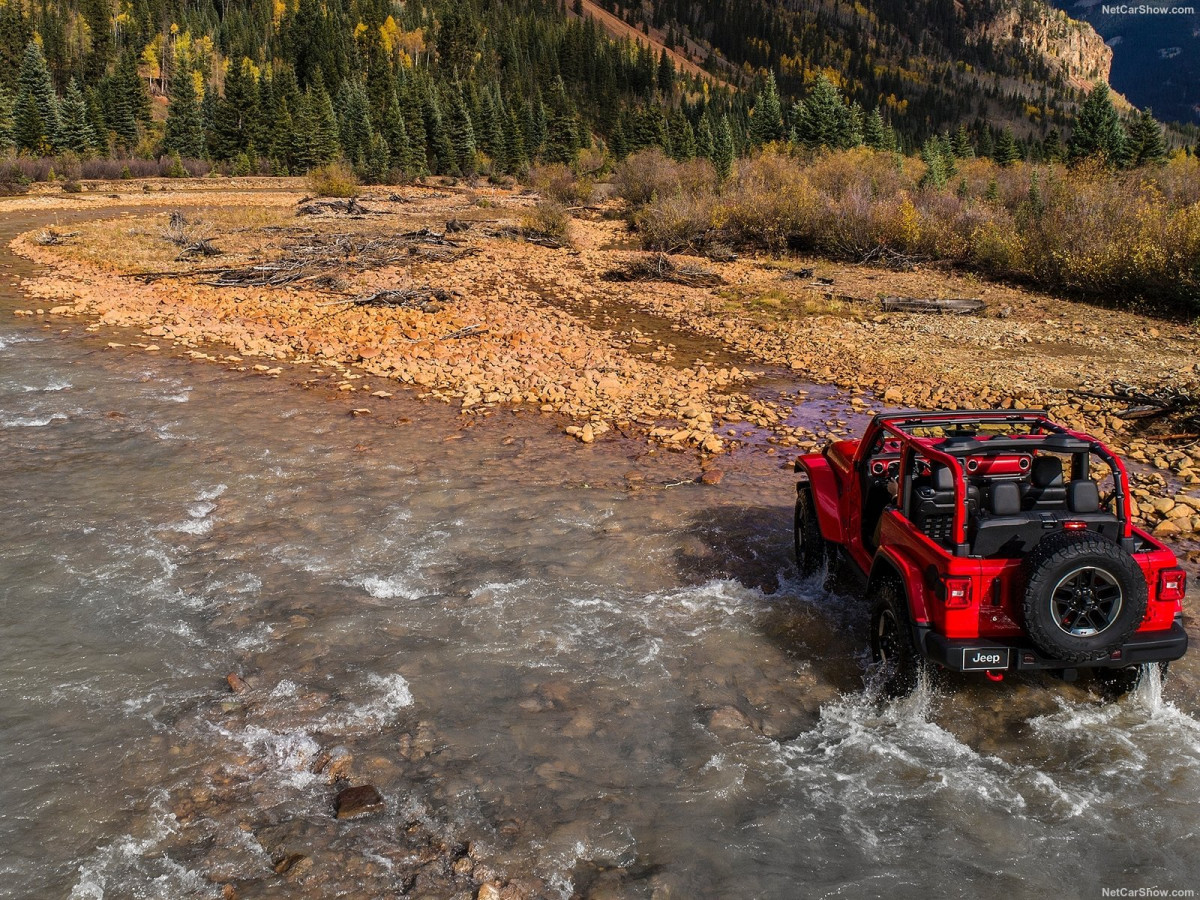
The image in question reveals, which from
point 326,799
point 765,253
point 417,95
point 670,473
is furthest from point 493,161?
point 326,799

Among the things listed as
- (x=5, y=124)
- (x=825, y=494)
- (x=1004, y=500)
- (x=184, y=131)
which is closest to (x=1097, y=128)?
(x=825, y=494)

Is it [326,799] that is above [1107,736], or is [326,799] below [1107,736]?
above

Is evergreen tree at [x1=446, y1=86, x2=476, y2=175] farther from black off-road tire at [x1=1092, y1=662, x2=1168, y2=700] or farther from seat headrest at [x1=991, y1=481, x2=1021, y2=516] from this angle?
Answer: black off-road tire at [x1=1092, y1=662, x2=1168, y2=700]

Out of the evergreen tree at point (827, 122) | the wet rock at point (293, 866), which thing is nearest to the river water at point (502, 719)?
the wet rock at point (293, 866)

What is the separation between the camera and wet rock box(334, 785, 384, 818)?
4.47m

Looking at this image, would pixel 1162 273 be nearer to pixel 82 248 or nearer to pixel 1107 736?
pixel 1107 736

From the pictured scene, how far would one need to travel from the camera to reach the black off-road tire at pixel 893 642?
5.16m

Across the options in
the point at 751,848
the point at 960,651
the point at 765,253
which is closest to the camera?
the point at 751,848

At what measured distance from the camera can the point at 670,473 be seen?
388 inches

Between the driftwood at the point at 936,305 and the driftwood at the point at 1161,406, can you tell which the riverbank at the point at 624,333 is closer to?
the driftwood at the point at 1161,406

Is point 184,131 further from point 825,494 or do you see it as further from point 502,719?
point 502,719

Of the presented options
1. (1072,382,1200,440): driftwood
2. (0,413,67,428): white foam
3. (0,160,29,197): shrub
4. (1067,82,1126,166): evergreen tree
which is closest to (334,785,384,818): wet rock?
(0,413,67,428): white foam

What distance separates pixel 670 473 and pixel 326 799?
6.05 m

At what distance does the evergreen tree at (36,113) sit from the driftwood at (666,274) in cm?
6666
